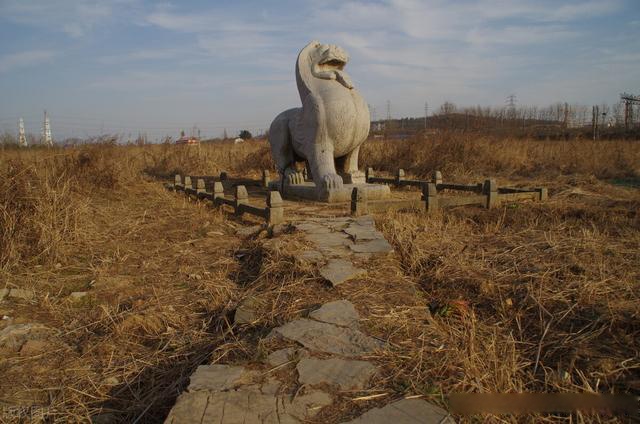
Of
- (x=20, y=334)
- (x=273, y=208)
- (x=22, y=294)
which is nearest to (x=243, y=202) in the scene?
(x=273, y=208)

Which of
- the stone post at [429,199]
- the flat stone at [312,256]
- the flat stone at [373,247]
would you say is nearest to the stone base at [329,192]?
the stone post at [429,199]

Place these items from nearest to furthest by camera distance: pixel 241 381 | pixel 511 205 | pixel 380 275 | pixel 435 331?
1. pixel 241 381
2. pixel 435 331
3. pixel 380 275
4. pixel 511 205

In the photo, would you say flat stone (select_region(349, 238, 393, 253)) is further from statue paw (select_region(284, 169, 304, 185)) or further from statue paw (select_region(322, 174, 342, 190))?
statue paw (select_region(284, 169, 304, 185))

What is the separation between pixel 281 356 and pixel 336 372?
293mm

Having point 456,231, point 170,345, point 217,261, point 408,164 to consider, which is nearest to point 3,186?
point 217,261

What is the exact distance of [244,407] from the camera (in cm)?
171

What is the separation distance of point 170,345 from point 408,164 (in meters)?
10.9

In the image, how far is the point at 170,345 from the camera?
2600 millimetres

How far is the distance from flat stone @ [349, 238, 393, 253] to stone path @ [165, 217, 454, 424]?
3.62ft

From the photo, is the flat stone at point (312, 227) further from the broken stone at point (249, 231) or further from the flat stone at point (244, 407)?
the flat stone at point (244, 407)

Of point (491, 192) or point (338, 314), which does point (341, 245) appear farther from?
point (491, 192)

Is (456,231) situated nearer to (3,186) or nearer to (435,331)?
(435,331)

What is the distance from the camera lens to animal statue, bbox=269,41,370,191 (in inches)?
269

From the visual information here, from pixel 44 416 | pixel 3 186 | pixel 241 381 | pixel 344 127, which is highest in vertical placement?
pixel 344 127
